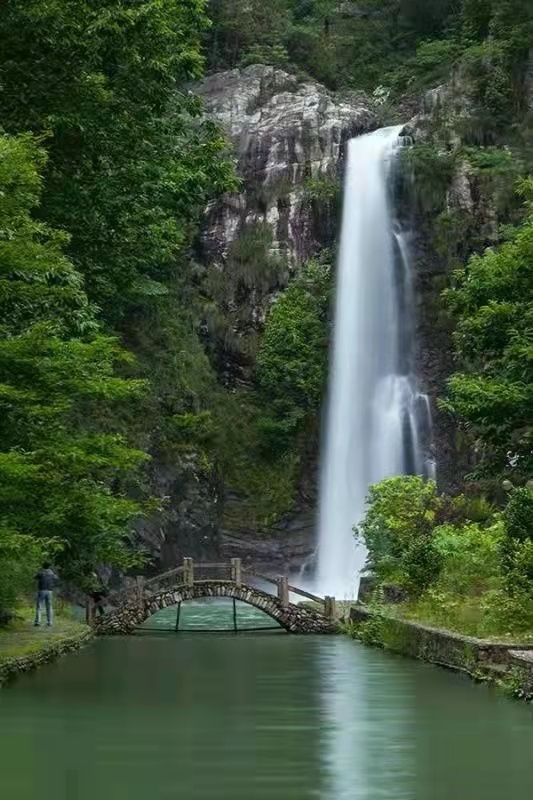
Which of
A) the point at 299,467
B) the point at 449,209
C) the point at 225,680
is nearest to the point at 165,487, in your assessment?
the point at 299,467

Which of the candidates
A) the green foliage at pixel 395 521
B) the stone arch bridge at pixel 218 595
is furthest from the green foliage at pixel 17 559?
the green foliage at pixel 395 521

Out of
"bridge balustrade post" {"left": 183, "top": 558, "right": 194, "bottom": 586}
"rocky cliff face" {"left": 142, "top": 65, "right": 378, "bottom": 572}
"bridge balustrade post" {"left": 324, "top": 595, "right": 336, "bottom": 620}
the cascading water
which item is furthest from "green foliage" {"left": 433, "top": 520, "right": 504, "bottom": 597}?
"rocky cliff face" {"left": 142, "top": 65, "right": 378, "bottom": 572}

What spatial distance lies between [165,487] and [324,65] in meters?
29.4

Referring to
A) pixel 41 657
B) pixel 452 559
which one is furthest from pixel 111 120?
pixel 41 657

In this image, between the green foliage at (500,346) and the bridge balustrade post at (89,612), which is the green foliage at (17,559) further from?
the green foliage at (500,346)

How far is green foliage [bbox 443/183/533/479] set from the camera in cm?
2606

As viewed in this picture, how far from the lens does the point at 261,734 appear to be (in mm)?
15711

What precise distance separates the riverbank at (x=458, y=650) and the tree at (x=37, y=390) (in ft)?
19.8

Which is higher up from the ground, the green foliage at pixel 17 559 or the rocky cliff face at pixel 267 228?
the rocky cliff face at pixel 267 228

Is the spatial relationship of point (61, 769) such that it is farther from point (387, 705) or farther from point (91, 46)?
point (91, 46)

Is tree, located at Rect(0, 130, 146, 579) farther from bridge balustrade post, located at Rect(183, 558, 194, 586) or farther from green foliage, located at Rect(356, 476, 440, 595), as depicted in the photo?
bridge balustrade post, located at Rect(183, 558, 194, 586)

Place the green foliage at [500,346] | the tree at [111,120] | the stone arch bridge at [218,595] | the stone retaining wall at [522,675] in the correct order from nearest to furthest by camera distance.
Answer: the stone retaining wall at [522,675]
the green foliage at [500,346]
the tree at [111,120]
the stone arch bridge at [218,595]

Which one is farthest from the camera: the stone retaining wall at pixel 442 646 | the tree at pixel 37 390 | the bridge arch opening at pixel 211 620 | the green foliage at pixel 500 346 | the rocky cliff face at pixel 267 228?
the rocky cliff face at pixel 267 228

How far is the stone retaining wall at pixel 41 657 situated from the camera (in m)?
21.6
